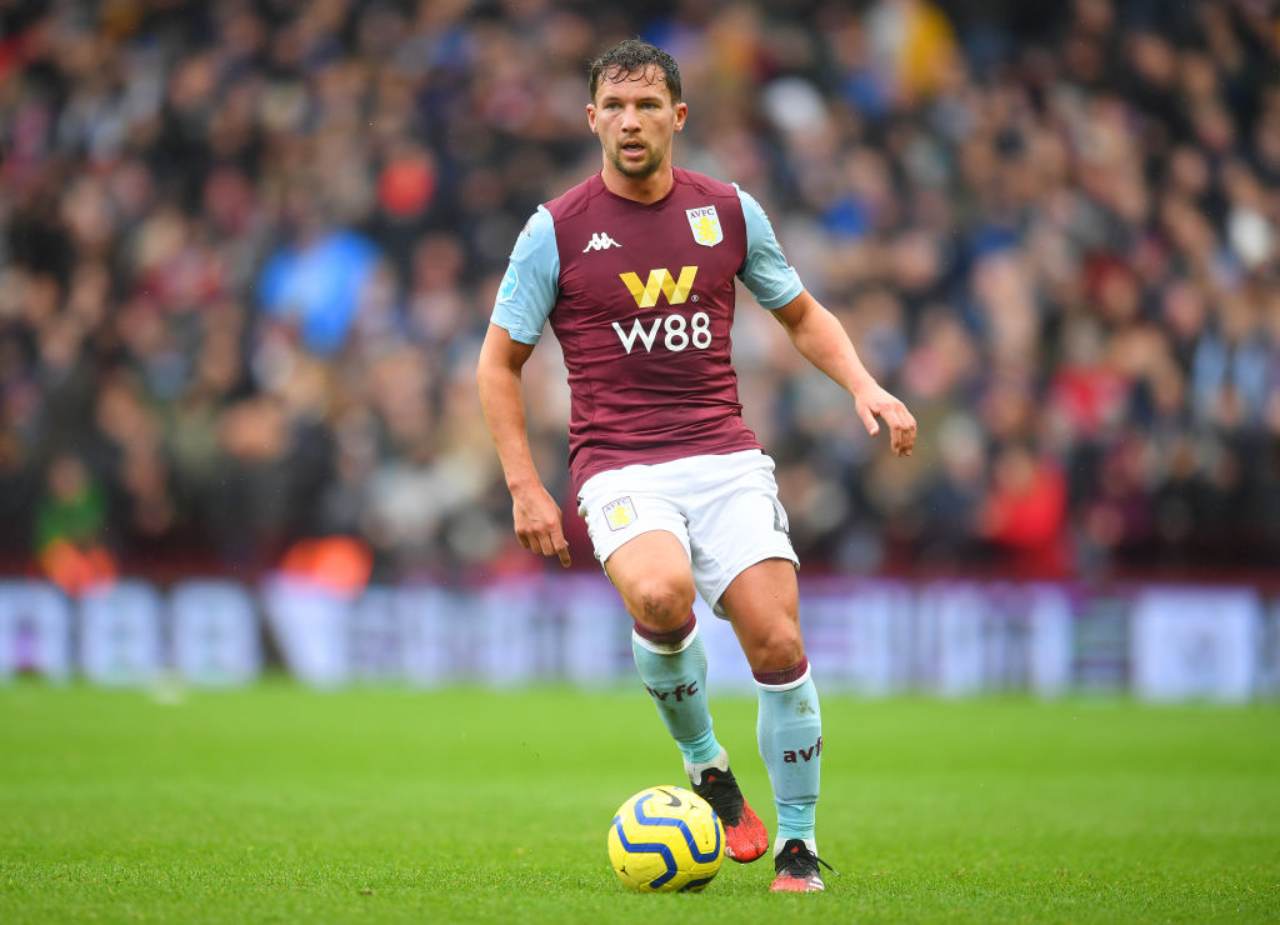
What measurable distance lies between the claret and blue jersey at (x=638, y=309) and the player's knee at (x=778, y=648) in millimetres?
676

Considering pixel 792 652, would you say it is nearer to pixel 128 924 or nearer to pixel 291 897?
pixel 291 897

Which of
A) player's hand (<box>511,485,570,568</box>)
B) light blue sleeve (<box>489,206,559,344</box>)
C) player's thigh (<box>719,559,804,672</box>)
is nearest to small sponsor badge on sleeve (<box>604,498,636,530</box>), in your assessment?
player's hand (<box>511,485,570,568</box>)

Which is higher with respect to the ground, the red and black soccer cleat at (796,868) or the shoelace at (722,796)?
the shoelace at (722,796)

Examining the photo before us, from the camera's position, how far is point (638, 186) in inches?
259

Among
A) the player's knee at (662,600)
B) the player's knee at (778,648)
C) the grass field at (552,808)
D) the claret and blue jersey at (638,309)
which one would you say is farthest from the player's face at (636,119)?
the grass field at (552,808)

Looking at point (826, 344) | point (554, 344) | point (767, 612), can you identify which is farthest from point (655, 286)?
point (554, 344)

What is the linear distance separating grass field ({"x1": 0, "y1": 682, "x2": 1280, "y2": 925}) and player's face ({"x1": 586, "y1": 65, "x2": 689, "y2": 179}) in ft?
8.08

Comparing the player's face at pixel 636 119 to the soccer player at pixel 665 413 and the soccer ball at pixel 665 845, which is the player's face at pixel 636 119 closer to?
the soccer player at pixel 665 413

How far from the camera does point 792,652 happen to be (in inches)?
249

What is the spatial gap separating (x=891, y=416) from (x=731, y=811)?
1.59m

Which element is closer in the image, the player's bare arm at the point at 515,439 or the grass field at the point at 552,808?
the grass field at the point at 552,808

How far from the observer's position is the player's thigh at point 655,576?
6.23 m

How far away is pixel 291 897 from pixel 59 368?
1320 centimetres

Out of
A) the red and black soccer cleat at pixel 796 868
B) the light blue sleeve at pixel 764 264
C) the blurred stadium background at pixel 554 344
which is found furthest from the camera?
the blurred stadium background at pixel 554 344
